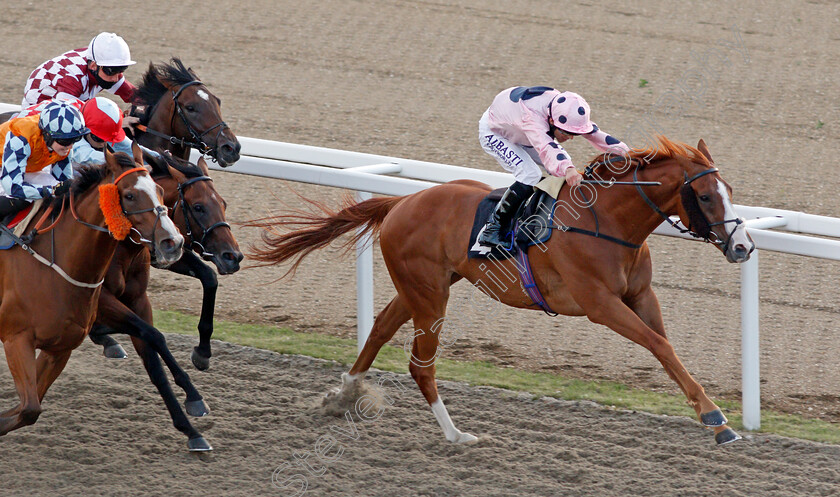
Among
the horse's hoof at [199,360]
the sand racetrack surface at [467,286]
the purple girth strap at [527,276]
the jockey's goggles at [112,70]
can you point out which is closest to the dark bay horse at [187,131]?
the horse's hoof at [199,360]

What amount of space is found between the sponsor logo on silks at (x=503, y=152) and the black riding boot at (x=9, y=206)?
1.97m

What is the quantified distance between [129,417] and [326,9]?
809cm

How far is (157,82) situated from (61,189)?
137 centimetres

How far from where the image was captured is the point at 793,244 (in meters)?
4.35

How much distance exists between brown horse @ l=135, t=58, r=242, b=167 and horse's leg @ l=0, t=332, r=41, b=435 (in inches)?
56.9

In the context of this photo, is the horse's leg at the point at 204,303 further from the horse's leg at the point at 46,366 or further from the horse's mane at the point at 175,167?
the horse's leg at the point at 46,366

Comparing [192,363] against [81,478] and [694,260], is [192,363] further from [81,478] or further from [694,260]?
[694,260]

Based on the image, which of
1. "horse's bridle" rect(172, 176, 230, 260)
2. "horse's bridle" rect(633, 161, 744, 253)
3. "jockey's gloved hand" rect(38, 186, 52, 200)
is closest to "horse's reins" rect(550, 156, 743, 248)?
Result: "horse's bridle" rect(633, 161, 744, 253)

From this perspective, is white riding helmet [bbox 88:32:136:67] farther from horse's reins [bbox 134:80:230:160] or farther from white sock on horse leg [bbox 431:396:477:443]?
white sock on horse leg [bbox 431:396:477:443]

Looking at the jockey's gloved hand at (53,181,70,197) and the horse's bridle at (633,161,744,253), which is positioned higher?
the horse's bridle at (633,161,744,253)

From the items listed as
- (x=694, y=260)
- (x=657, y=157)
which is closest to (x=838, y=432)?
(x=657, y=157)

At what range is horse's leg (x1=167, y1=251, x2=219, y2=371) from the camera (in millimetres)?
5039

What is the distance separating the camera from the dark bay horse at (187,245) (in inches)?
175

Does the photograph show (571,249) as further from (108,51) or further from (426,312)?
(108,51)
